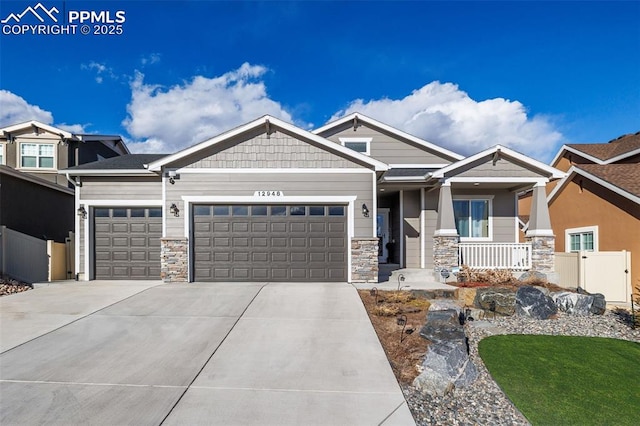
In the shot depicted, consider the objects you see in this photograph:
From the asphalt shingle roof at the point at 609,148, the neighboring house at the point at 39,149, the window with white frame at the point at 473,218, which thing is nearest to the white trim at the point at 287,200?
the window with white frame at the point at 473,218

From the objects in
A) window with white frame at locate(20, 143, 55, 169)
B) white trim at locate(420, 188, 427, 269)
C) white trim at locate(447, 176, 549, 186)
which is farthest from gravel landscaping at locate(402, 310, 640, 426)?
window with white frame at locate(20, 143, 55, 169)

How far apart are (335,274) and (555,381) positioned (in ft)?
21.6

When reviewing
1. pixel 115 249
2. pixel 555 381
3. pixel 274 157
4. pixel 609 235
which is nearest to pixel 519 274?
pixel 609 235

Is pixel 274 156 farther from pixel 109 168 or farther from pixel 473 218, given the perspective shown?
pixel 473 218

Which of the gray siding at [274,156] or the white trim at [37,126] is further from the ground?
the white trim at [37,126]

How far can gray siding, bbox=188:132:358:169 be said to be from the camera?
11008mm

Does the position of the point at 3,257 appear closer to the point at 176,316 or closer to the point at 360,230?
the point at 176,316

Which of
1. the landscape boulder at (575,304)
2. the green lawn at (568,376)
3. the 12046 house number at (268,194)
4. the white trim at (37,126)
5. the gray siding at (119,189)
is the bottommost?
the green lawn at (568,376)

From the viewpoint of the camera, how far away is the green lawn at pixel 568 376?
4.14m

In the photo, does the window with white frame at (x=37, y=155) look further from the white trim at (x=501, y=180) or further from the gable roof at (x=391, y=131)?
the white trim at (x=501, y=180)

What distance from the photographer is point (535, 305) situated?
8.05 m

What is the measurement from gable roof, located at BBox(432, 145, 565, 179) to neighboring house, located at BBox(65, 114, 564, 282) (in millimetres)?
35

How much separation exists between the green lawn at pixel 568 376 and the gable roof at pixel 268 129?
Answer: 243 inches

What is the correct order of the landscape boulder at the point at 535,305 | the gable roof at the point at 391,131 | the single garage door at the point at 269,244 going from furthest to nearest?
the gable roof at the point at 391,131 → the single garage door at the point at 269,244 → the landscape boulder at the point at 535,305
